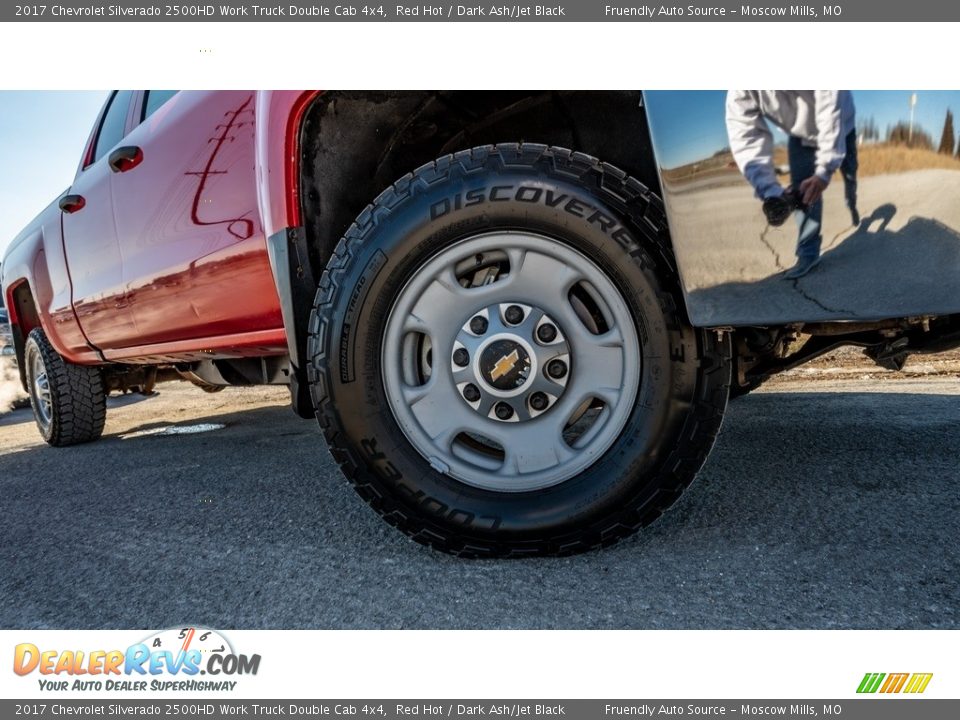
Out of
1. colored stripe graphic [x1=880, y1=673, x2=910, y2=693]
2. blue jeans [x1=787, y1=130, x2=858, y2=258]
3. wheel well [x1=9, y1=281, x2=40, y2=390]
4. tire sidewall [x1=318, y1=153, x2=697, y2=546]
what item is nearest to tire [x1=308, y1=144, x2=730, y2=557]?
tire sidewall [x1=318, y1=153, x2=697, y2=546]

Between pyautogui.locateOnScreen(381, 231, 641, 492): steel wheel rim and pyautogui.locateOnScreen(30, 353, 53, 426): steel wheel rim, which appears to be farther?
pyautogui.locateOnScreen(30, 353, 53, 426): steel wheel rim

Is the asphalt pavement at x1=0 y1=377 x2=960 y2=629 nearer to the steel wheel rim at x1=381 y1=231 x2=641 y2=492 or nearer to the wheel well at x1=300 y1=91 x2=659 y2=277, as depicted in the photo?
the steel wheel rim at x1=381 y1=231 x2=641 y2=492

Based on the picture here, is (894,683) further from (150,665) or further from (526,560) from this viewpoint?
(150,665)

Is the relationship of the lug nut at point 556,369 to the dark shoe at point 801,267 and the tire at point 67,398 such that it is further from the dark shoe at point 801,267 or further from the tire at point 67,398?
the tire at point 67,398

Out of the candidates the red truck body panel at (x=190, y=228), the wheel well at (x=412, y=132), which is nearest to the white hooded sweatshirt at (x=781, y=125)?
the wheel well at (x=412, y=132)

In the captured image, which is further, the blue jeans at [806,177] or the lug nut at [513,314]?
the lug nut at [513,314]

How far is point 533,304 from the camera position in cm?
147

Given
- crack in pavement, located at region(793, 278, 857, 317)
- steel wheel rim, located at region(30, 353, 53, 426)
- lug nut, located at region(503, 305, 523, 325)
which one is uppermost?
crack in pavement, located at region(793, 278, 857, 317)

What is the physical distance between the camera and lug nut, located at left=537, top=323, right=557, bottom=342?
1458mm

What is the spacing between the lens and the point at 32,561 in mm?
1681

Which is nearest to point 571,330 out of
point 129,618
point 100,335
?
point 129,618

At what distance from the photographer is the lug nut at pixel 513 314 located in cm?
147

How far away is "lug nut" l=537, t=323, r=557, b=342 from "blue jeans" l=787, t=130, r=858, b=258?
1.74 feet

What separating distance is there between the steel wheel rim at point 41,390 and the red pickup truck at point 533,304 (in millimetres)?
2828
